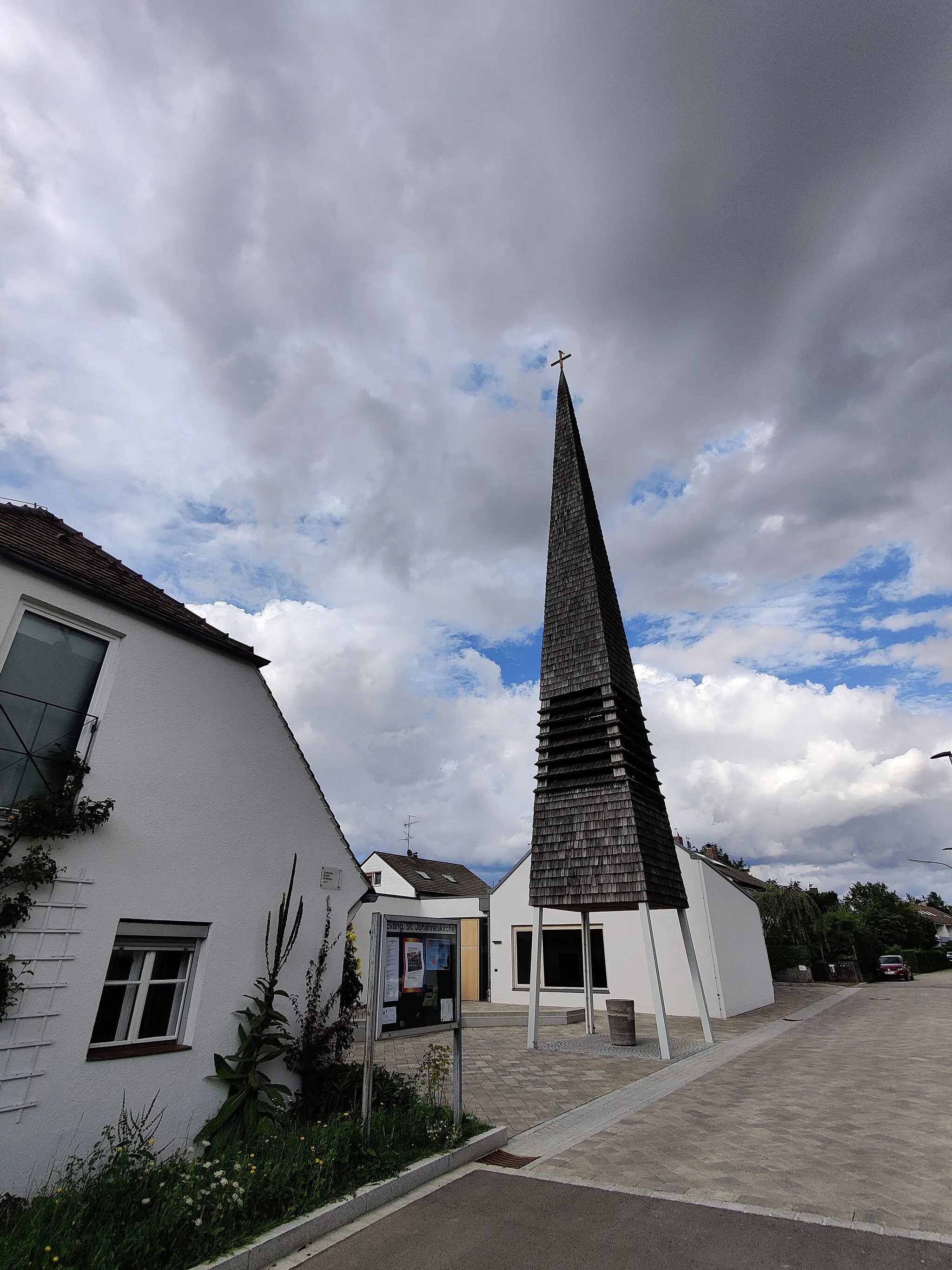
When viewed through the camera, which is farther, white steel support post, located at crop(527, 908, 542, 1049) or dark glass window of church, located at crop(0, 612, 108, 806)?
white steel support post, located at crop(527, 908, 542, 1049)

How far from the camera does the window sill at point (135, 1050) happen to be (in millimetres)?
5309

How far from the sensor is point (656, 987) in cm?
1227

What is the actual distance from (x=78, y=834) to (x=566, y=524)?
14.4 metres

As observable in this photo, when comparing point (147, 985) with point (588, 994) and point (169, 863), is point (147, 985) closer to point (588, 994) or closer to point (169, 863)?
point (169, 863)

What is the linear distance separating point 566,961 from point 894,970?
75.4ft

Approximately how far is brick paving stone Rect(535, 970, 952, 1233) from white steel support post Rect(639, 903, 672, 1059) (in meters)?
1.28

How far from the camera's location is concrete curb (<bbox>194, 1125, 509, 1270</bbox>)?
3936 millimetres

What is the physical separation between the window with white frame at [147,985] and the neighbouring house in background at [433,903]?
398 inches

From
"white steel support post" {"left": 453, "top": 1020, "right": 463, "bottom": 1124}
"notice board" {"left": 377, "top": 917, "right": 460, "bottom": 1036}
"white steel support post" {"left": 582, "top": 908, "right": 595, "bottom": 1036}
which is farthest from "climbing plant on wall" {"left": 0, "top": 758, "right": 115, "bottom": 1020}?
"white steel support post" {"left": 582, "top": 908, "right": 595, "bottom": 1036}

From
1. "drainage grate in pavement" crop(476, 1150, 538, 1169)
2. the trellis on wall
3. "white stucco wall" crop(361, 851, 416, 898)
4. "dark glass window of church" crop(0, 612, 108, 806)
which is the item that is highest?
"white stucco wall" crop(361, 851, 416, 898)

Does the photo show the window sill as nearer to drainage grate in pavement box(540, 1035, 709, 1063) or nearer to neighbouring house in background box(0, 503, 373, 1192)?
neighbouring house in background box(0, 503, 373, 1192)

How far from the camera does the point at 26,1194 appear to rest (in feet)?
15.2

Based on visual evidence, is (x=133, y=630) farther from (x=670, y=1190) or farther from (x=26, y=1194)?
(x=670, y=1190)

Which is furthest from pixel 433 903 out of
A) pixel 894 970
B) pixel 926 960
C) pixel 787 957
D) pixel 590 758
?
pixel 926 960
